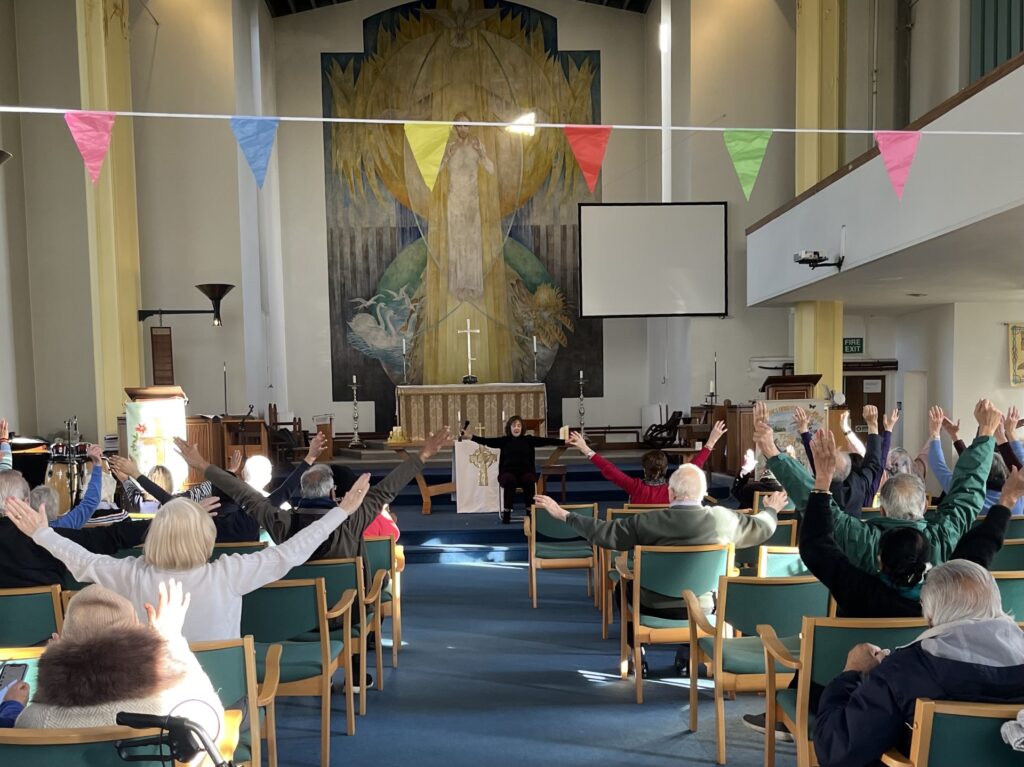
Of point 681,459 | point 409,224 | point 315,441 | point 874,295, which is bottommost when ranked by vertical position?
point 681,459

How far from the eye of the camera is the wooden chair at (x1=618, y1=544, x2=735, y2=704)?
3.86m

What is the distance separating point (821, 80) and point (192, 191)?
8.52 m

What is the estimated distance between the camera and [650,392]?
15375 mm

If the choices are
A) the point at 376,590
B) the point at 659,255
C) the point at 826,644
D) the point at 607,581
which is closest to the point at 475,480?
the point at 607,581

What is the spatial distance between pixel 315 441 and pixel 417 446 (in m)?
6.98

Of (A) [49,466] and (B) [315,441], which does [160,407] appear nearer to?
(A) [49,466]

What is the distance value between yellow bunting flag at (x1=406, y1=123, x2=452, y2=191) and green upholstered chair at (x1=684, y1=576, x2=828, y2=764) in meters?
3.16

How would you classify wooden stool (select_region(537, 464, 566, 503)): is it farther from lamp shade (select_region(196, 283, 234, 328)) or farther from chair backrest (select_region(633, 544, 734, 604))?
lamp shade (select_region(196, 283, 234, 328))

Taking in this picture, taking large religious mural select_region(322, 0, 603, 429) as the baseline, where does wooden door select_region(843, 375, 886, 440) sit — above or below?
below

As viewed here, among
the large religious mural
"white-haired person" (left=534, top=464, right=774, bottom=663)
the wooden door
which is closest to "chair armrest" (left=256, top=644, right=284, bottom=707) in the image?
"white-haired person" (left=534, top=464, right=774, bottom=663)

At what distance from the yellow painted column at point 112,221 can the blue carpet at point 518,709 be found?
702 cm

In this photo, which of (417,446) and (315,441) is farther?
(417,446)

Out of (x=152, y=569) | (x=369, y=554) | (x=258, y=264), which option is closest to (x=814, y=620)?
(x=152, y=569)

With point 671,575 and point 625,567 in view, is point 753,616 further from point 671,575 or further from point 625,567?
point 625,567
